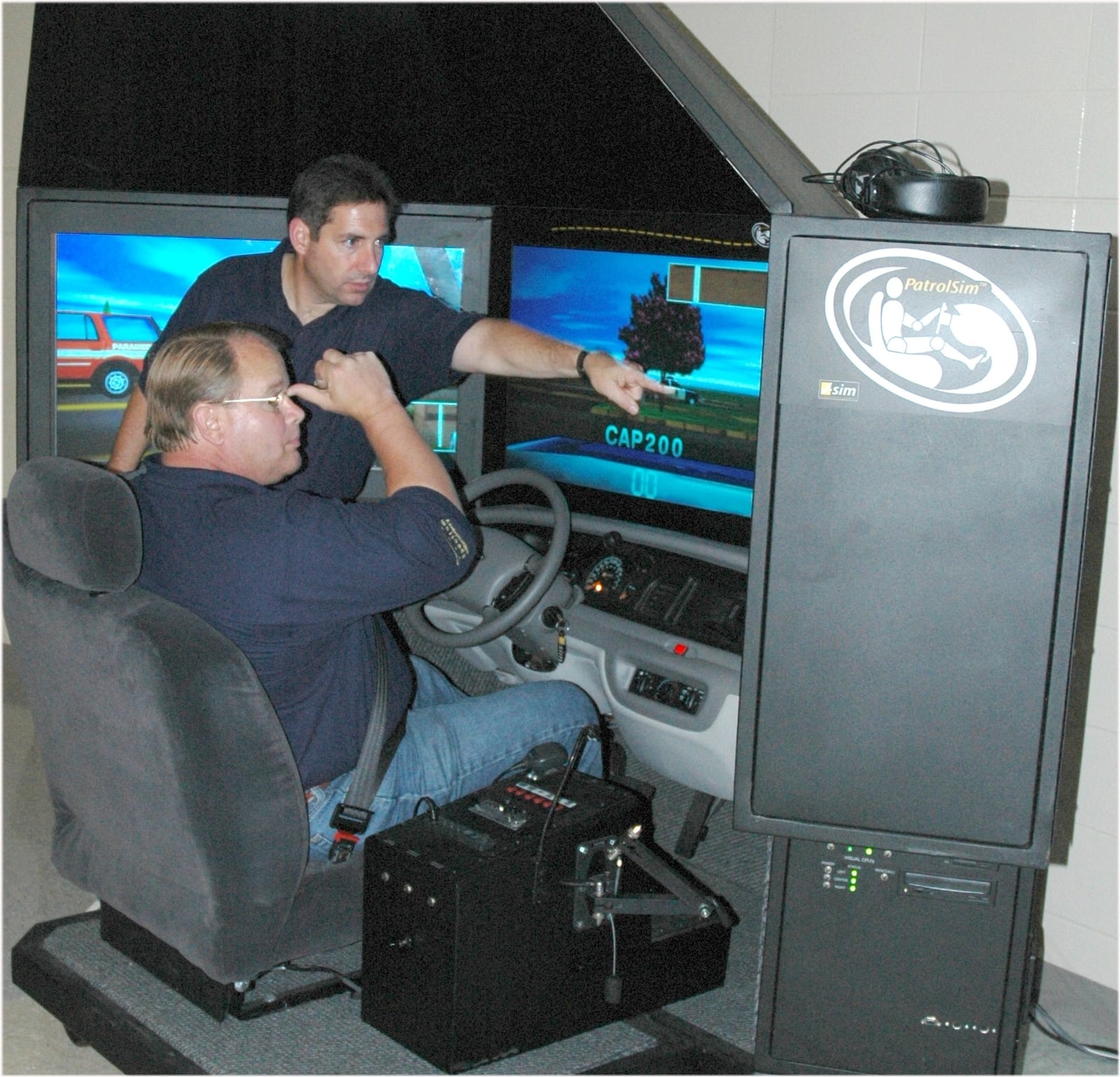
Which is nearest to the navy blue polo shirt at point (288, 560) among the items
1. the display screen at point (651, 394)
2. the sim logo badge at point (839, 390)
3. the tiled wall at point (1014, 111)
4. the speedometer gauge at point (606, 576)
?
the sim logo badge at point (839, 390)

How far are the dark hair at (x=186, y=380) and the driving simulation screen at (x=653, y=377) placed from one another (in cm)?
100

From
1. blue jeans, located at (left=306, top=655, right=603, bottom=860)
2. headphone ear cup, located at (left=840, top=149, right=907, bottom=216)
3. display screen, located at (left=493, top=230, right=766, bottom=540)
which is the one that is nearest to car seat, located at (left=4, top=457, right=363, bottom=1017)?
blue jeans, located at (left=306, top=655, right=603, bottom=860)

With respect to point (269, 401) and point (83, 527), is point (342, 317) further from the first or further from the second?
point (83, 527)

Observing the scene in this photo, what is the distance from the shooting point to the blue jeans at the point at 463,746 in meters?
2.03

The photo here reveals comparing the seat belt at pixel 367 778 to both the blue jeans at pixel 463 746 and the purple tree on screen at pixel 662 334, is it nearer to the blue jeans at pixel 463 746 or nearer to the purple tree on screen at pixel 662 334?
the blue jeans at pixel 463 746

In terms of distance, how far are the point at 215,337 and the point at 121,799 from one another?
0.70 metres

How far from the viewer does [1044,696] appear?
1.62 metres

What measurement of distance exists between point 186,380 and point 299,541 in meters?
0.31

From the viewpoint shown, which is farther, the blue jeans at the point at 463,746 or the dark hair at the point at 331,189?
the dark hair at the point at 331,189

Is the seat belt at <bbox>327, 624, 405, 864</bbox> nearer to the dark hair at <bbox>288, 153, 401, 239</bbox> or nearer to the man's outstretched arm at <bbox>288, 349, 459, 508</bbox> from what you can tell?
the man's outstretched arm at <bbox>288, 349, 459, 508</bbox>

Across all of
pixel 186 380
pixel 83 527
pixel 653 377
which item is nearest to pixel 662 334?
pixel 653 377

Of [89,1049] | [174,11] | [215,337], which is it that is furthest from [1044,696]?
[174,11]

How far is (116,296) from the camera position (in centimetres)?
290

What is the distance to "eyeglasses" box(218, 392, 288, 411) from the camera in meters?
1.90
